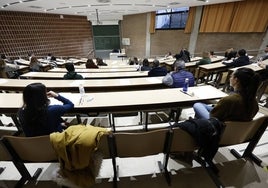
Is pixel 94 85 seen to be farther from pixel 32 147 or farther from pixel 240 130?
pixel 240 130

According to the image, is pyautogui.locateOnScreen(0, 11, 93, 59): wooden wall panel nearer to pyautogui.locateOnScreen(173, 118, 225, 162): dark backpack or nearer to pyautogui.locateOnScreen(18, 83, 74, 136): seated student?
pyautogui.locateOnScreen(18, 83, 74, 136): seated student

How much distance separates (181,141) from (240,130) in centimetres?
66

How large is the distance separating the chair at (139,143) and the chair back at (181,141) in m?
0.08

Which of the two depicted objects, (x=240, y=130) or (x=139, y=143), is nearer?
(x=139, y=143)

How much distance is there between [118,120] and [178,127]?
174 cm

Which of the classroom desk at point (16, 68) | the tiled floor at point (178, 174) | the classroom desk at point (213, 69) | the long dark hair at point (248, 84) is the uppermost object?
the long dark hair at point (248, 84)

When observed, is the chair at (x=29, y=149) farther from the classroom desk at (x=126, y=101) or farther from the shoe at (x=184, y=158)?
the shoe at (x=184, y=158)

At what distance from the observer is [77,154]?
115 cm

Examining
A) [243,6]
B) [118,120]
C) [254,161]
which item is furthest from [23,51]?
[243,6]

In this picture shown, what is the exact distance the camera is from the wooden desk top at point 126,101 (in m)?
1.88

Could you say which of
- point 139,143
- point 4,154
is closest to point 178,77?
point 139,143

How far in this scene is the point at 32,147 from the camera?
4.22ft

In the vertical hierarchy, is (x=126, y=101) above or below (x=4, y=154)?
above

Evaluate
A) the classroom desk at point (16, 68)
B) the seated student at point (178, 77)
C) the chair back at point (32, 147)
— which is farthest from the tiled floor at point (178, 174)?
the classroom desk at point (16, 68)
